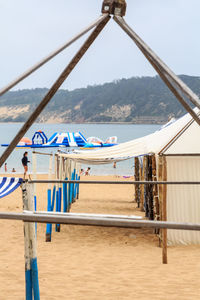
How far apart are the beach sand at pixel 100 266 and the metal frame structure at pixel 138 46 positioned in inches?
128

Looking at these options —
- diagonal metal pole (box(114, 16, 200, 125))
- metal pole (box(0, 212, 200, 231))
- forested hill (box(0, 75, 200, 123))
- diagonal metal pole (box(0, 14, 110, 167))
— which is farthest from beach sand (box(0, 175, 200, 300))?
forested hill (box(0, 75, 200, 123))

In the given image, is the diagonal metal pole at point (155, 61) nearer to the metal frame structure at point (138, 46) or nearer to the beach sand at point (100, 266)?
the metal frame structure at point (138, 46)

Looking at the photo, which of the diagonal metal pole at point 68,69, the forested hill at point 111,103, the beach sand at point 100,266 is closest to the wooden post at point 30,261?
the diagonal metal pole at point 68,69

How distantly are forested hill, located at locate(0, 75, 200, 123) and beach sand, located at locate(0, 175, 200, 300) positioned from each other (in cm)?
12347

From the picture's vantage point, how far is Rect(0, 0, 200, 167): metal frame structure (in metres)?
2.64

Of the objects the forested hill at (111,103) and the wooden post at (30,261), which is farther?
the forested hill at (111,103)

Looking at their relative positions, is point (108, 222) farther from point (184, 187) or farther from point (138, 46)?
point (184, 187)

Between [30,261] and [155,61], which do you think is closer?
[155,61]

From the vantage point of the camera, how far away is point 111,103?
139125 millimetres

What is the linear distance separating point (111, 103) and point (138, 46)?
137221 millimetres

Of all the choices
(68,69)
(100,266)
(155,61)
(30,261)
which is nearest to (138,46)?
(155,61)

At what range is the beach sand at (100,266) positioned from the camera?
5477 mm

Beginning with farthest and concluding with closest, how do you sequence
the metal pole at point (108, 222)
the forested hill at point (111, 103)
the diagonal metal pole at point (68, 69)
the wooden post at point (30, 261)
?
1. the forested hill at point (111, 103)
2. the wooden post at point (30, 261)
3. the diagonal metal pole at point (68, 69)
4. the metal pole at point (108, 222)

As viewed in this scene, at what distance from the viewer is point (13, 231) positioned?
9.72m
